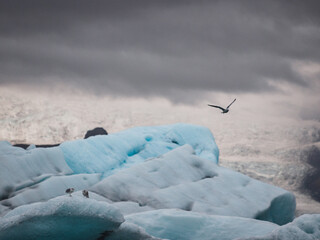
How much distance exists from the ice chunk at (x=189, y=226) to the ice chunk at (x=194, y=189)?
4.05 m

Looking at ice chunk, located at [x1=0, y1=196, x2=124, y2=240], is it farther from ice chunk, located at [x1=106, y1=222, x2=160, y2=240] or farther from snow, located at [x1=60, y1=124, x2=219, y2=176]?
snow, located at [x1=60, y1=124, x2=219, y2=176]

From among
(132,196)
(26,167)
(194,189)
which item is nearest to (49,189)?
(26,167)

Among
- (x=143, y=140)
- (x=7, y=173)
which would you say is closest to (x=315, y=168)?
(x=143, y=140)

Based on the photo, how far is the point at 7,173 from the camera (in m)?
15.6

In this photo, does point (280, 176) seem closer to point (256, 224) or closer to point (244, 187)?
point (244, 187)

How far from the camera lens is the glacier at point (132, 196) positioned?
8.00m

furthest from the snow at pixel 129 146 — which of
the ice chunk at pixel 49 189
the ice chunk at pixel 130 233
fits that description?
the ice chunk at pixel 130 233

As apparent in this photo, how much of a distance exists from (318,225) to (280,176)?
75.2m

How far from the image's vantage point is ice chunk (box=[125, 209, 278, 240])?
33.1ft

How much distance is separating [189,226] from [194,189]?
5.58 metres

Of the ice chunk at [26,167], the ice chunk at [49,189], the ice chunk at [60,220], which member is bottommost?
the ice chunk at [49,189]

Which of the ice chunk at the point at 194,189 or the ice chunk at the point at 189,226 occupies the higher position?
the ice chunk at the point at 189,226

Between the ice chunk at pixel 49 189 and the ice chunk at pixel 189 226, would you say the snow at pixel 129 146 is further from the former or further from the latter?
the ice chunk at pixel 189 226

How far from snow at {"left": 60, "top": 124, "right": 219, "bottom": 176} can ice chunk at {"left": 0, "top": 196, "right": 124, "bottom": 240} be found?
10189 millimetres
